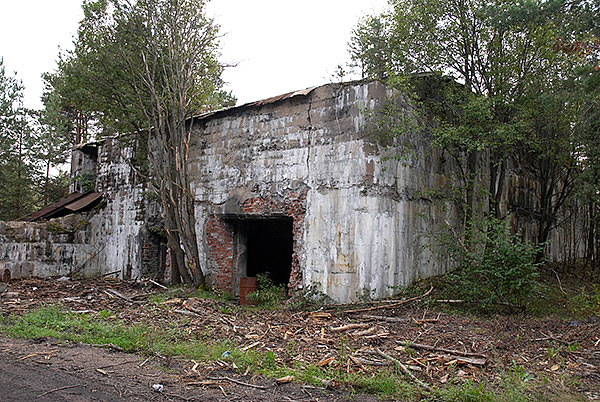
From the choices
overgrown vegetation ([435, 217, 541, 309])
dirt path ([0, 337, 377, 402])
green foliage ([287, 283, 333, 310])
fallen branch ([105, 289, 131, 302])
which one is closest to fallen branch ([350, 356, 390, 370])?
dirt path ([0, 337, 377, 402])

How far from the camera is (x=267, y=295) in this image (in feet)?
35.5

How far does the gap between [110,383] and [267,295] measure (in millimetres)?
5505

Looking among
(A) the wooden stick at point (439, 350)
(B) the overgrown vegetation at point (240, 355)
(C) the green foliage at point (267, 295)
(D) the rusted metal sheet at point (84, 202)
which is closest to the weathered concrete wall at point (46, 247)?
(D) the rusted metal sheet at point (84, 202)

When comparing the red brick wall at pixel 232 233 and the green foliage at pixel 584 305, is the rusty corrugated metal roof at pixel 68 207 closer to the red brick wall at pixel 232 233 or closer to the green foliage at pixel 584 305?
the red brick wall at pixel 232 233

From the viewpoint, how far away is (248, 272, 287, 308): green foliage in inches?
420

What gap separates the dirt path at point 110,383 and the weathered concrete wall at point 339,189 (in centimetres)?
437

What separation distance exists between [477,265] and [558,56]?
524 centimetres

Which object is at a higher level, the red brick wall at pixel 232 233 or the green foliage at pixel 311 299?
the red brick wall at pixel 232 233

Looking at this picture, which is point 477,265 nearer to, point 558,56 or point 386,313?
point 386,313

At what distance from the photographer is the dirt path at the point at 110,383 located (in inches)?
202

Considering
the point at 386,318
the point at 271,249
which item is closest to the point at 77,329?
the point at 386,318

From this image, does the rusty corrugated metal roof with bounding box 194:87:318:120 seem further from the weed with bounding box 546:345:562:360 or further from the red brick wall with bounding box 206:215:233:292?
the weed with bounding box 546:345:562:360

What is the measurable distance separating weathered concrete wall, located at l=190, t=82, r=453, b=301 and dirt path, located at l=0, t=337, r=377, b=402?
172 inches

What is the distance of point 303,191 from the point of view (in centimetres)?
1059
